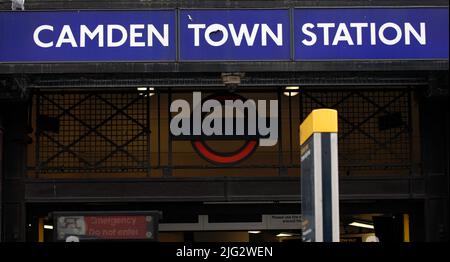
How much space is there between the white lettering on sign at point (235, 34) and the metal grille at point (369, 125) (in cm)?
196

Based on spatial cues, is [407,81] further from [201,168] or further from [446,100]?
[201,168]

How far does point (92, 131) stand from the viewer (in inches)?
524

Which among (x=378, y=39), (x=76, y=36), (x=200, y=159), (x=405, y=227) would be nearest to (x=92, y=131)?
(x=200, y=159)

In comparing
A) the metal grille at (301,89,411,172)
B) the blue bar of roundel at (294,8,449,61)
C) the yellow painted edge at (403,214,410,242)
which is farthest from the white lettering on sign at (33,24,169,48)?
the yellow painted edge at (403,214,410,242)

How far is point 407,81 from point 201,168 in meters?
3.50

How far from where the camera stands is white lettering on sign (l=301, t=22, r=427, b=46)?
11703 millimetres

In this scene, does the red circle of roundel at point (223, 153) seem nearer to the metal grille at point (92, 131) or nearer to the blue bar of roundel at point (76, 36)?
the metal grille at point (92, 131)

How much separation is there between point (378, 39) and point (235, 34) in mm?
2014

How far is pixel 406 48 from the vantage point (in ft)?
38.3

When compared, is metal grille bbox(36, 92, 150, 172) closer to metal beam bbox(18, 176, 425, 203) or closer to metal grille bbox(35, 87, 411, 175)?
metal grille bbox(35, 87, 411, 175)

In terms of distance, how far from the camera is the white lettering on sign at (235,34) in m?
11.7

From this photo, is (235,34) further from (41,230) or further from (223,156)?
(41,230)
